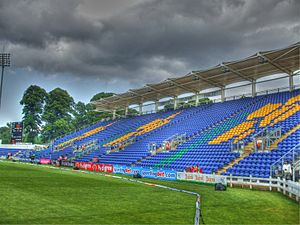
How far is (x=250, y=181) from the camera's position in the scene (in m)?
19.5

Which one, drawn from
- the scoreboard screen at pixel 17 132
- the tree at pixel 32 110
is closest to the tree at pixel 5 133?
the tree at pixel 32 110

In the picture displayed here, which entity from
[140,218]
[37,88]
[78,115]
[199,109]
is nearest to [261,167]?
[140,218]

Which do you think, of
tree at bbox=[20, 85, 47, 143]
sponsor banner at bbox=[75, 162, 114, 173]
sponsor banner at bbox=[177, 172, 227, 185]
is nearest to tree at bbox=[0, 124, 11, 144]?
tree at bbox=[20, 85, 47, 143]

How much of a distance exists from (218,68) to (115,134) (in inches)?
765

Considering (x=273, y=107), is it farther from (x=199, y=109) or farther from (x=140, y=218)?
(x=140, y=218)

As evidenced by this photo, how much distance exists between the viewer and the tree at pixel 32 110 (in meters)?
84.0

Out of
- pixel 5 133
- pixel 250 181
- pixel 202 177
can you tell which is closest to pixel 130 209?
pixel 250 181

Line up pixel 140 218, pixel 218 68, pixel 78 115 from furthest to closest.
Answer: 1. pixel 78 115
2. pixel 218 68
3. pixel 140 218

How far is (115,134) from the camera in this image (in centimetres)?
4669

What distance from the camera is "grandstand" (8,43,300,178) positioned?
24078mm

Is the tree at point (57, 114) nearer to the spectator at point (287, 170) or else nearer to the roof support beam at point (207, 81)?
the roof support beam at point (207, 81)

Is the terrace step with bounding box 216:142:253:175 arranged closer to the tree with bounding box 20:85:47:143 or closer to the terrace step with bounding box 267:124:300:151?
the terrace step with bounding box 267:124:300:151

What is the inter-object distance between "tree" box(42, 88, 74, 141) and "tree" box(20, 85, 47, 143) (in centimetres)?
215

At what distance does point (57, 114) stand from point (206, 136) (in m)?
70.8
